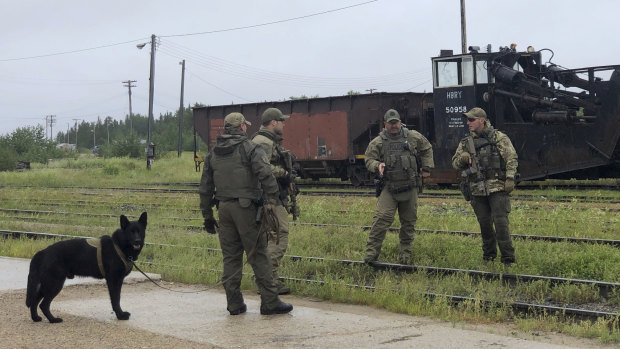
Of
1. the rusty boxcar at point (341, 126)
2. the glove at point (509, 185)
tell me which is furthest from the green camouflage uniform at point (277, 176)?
the rusty boxcar at point (341, 126)

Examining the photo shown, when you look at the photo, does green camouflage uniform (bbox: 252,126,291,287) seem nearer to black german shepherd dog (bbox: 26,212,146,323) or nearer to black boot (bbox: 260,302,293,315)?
black boot (bbox: 260,302,293,315)

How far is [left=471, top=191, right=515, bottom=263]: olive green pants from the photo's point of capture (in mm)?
9141

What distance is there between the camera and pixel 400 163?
9359 mm

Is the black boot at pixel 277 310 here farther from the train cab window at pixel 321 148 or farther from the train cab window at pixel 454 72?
the train cab window at pixel 321 148

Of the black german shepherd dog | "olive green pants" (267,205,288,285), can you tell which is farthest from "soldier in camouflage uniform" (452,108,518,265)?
the black german shepherd dog

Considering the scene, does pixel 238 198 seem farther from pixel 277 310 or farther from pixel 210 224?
pixel 277 310

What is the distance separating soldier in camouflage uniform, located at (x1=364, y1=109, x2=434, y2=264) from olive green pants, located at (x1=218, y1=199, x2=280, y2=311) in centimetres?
245

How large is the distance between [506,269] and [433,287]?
3.66ft

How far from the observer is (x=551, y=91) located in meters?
18.5

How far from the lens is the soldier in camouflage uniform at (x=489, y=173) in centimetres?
913

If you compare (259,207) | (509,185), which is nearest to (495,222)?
(509,185)

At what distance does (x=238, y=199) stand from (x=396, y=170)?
2.76m

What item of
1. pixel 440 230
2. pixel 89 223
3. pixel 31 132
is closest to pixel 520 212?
pixel 440 230

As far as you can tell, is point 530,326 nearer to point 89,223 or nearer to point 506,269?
point 506,269
